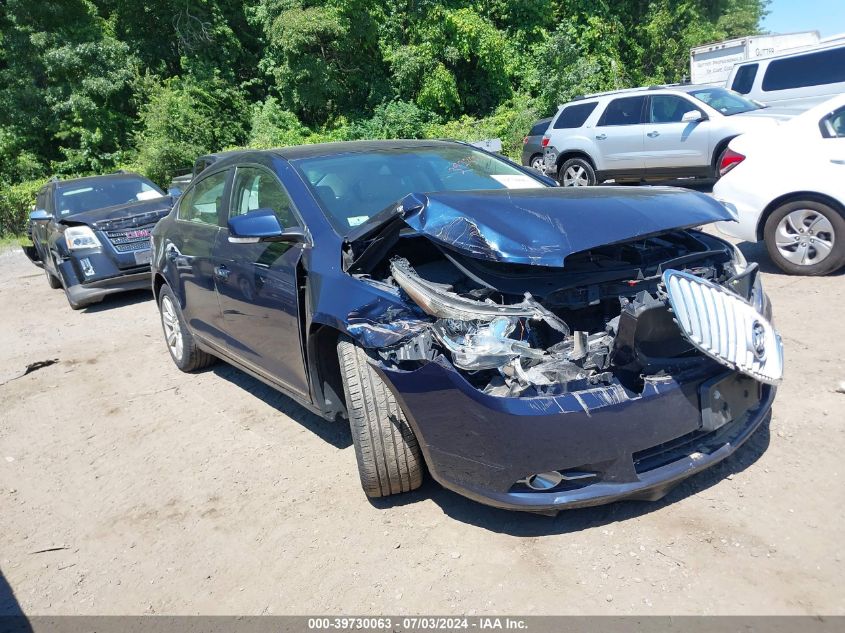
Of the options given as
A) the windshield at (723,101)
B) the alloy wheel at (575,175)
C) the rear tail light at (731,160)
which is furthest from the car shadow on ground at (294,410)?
the windshield at (723,101)

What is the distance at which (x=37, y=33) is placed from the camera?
67.2ft

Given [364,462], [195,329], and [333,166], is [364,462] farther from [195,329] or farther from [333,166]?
[195,329]

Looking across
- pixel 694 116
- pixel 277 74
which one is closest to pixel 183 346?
pixel 694 116

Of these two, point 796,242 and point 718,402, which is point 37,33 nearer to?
point 796,242

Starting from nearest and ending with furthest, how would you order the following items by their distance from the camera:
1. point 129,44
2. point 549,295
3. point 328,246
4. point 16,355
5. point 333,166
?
A: point 549,295
point 328,246
point 333,166
point 16,355
point 129,44

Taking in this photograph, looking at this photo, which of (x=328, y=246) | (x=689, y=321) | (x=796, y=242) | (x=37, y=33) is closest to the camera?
(x=689, y=321)

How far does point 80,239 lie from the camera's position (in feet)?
27.5

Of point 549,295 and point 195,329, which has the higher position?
point 549,295

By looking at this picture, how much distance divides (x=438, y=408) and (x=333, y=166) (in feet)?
6.26

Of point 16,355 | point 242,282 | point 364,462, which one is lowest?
point 16,355

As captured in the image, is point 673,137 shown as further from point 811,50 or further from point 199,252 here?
point 199,252

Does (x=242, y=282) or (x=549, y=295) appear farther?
(x=242, y=282)

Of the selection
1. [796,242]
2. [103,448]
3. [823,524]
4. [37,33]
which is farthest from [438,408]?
[37,33]

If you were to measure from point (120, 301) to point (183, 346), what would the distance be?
4.21 meters
